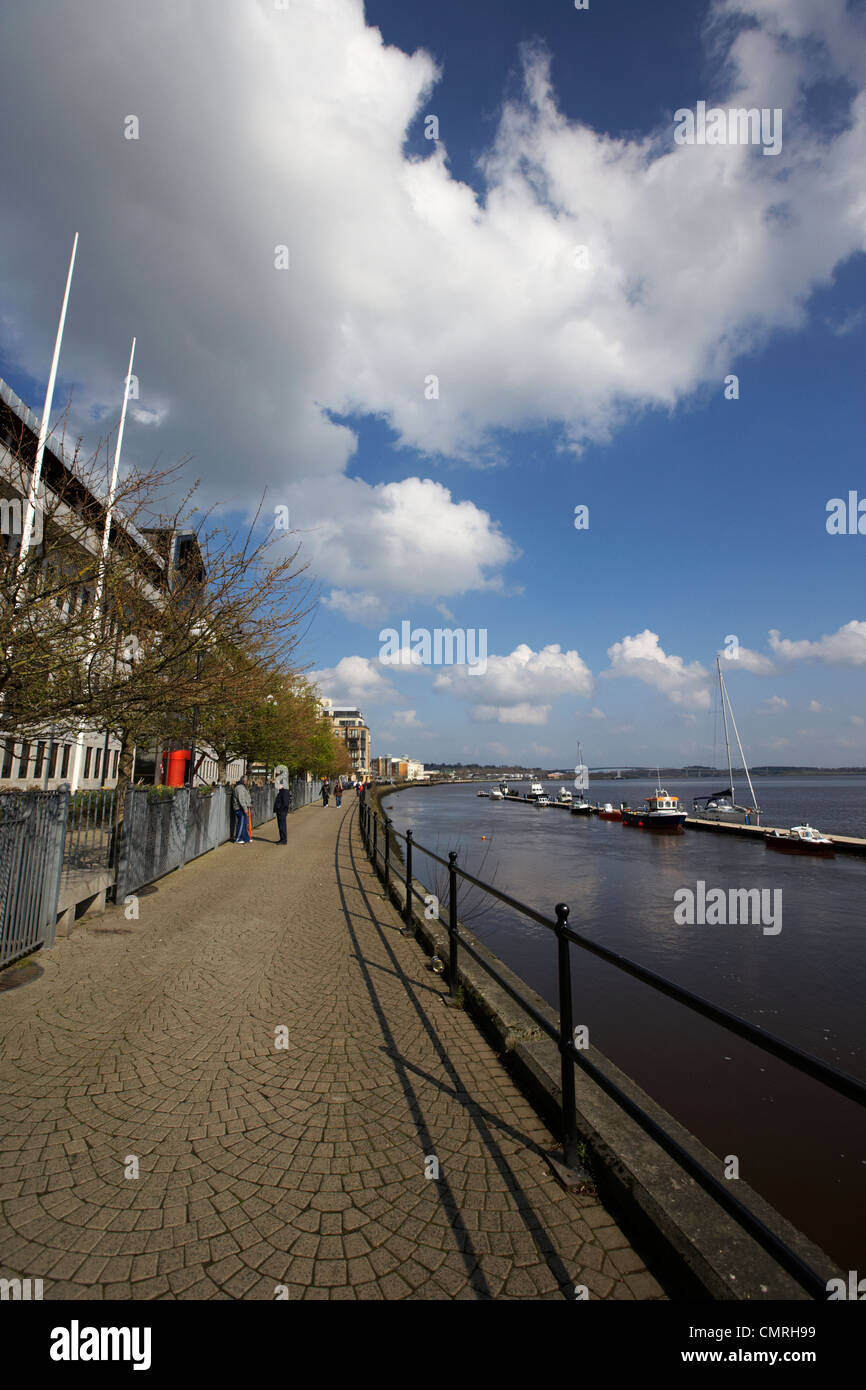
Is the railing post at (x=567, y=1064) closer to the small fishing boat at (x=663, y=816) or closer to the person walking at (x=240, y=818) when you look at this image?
the person walking at (x=240, y=818)

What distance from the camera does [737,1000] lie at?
10.4 m

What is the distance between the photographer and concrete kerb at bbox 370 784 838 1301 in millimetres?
2205

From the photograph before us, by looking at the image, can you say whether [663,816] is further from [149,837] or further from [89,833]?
[89,833]

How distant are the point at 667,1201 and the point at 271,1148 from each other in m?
1.93

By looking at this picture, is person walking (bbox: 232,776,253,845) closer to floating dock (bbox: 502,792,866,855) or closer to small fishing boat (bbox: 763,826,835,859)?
small fishing boat (bbox: 763,826,835,859)

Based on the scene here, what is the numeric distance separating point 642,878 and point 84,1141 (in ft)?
80.3

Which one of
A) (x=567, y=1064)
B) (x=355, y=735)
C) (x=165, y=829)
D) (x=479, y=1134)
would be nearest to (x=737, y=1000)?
(x=479, y=1134)

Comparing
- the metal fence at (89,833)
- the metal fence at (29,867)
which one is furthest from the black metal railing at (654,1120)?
the metal fence at (89,833)

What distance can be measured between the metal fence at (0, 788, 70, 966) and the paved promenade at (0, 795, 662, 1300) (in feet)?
1.42

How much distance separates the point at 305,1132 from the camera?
3305mm

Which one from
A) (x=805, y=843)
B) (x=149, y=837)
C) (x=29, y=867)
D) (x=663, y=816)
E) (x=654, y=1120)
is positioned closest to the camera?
(x=654, y=1120)

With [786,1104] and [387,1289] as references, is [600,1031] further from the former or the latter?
[387,1289]

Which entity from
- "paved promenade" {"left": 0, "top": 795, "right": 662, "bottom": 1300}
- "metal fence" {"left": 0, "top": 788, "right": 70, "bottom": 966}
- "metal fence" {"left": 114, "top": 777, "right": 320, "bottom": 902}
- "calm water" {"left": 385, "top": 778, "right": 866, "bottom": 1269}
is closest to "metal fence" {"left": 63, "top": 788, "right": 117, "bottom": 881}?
"metal fence" {"left": 114, "top": 777, "right": 320, "bottom": 902}

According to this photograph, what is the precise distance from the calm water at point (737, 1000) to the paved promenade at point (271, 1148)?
9.36ft
